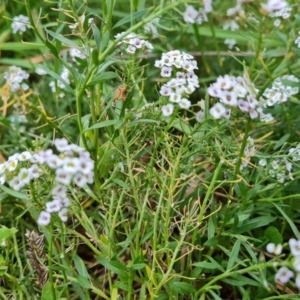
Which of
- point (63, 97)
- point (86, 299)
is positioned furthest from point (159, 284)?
point (63, 97)

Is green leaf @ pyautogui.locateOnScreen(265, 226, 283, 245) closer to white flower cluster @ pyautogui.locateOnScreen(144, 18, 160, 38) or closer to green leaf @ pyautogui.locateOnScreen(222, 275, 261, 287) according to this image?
green leaf @ pyautogui.locateOnScreen(222, 275, 261, 287)

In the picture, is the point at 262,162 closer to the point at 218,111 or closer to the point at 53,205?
the point at 218,111

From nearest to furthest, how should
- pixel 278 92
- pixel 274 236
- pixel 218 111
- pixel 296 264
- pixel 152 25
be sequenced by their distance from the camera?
1. pixel 296 264
2. pixel 218 111
3. pixel 274 236
4. pixel 278 92
5. pixel 152 25

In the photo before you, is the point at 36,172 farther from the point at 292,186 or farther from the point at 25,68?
the point at 25,68

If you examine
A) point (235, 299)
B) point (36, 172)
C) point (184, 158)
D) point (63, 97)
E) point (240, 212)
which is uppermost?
point (36, 172)

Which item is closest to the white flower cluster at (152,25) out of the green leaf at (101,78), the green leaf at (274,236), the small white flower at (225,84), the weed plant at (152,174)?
the weed plant at (152,174)

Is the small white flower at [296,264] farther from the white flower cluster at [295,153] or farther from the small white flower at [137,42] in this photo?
the small white flower at [137,42]

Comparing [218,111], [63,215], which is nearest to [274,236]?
[218,111]
